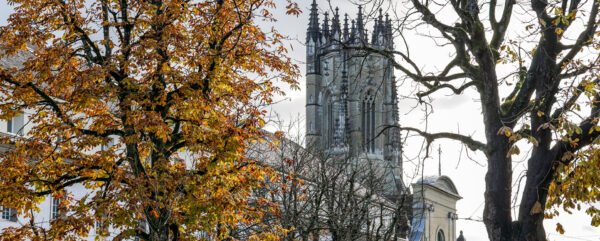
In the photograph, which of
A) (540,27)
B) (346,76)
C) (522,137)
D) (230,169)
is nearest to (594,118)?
(522,137)

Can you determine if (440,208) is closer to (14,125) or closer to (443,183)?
(443,183)

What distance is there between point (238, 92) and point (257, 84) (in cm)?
76

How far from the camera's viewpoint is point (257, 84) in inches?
693

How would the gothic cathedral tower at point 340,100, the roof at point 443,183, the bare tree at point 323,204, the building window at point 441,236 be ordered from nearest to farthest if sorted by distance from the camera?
the bare tree at point 323,204 < the roof at point 443,183 < the building window at point 441,236 < the gothic cathedral tower at point 340,100

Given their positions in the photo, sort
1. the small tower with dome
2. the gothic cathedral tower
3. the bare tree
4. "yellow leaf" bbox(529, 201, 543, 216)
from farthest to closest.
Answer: the gothic cathedral tower < the small tower with dome < the bare tree < "yellow leaf" bbox(529, 201, 543, 216)

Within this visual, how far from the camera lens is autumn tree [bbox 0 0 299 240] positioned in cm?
1478

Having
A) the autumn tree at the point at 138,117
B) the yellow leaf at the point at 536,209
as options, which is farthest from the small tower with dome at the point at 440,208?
the yellow leaf at the point at 536,209

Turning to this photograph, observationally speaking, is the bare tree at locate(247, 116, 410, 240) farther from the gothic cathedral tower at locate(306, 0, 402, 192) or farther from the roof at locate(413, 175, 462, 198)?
the gothic cathedral tower at locate(306, 0, 402, 192)

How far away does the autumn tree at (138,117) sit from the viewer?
14781 millimetres

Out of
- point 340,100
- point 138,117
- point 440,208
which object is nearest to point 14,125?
point 138,117

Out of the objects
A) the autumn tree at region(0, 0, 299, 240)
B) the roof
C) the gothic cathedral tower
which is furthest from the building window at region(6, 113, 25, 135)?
the gothic cathedral tower

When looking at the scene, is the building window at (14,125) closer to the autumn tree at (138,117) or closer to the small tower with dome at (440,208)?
the autumn tree at (138,117)

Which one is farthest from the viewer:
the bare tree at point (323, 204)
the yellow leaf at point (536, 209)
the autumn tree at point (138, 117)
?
the bare tree at point (323, 204)

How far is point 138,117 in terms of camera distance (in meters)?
14.9
